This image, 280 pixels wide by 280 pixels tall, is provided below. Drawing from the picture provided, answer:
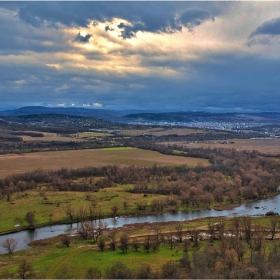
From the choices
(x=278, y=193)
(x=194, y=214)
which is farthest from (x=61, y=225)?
(x=278, y=193)

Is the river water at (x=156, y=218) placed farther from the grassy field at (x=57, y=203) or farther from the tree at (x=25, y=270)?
the tree at (x=25, y=270)

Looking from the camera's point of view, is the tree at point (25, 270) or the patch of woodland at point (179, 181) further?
the patch of woodland at point (179, 181)

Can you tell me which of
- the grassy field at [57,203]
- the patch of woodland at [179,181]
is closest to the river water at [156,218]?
the grassy field at [57,203]

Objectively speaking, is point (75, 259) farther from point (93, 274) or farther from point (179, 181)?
point (179, 181)

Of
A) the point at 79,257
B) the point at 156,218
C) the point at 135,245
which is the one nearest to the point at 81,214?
the point at 156,218

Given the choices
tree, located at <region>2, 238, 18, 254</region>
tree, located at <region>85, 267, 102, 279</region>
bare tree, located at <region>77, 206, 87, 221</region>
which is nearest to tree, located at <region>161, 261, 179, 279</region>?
tree, located at <region>85, 267, 102, 279</region>

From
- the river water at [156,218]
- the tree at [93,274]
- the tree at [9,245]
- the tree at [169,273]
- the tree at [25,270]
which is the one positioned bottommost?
the river water at [156,218]

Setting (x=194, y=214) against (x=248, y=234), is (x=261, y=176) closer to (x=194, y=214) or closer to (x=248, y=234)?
(x=194, y=214)
